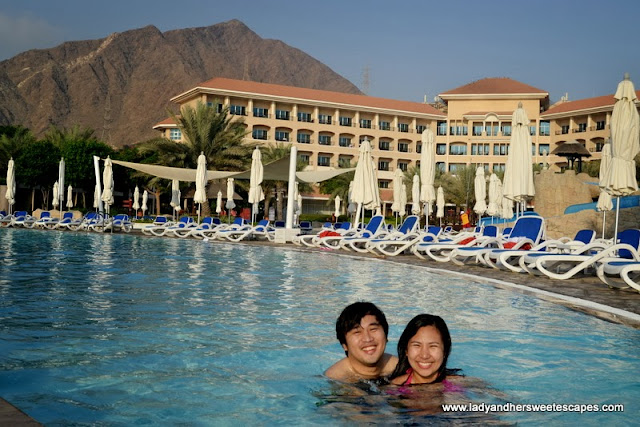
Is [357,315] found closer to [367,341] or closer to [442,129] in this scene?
[367,341]

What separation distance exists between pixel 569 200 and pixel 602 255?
739 inches

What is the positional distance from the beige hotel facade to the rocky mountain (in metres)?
72.8

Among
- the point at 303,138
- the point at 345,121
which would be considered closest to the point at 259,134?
the point at 303,138

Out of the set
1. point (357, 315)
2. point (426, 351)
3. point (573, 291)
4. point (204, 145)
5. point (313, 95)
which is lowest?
point (573, 291)

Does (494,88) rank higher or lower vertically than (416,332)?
higher

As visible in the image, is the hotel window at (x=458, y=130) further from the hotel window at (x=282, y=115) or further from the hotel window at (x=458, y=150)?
the hotel window at (x=282, y=115)

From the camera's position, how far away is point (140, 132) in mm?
141000

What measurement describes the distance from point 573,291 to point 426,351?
17.3 ft

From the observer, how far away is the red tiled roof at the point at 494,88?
6769 cm

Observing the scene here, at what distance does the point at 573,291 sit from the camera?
794cm

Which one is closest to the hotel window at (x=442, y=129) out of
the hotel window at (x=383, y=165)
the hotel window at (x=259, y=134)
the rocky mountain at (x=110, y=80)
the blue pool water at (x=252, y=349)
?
the hotel window at (x=383, y=165)

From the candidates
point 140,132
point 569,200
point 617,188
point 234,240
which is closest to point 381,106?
point 569,200

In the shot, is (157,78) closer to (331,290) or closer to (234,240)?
(234,240)

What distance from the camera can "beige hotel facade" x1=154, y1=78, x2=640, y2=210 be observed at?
6147 centimetres
